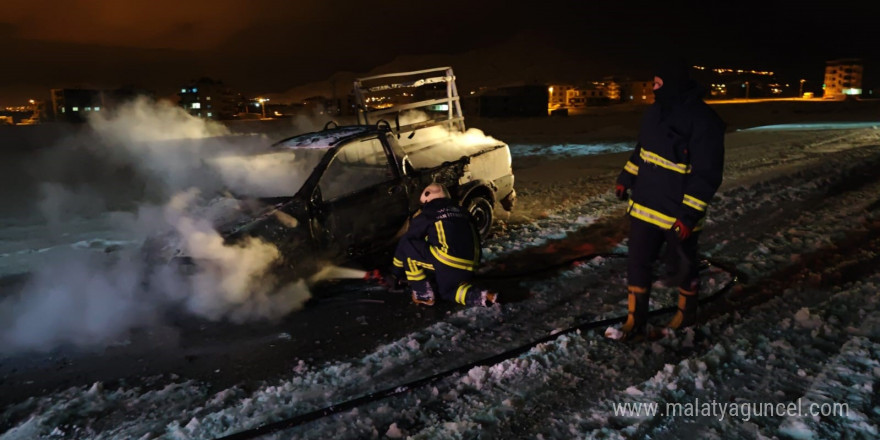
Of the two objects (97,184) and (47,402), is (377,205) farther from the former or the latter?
(97,184)

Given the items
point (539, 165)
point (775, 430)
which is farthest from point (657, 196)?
point (539, 165)

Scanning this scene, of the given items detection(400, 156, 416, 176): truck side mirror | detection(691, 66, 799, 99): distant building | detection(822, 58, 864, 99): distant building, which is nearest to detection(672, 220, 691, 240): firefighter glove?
detection(400, 156, 416, 176): truck side mirror

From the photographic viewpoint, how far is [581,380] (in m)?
3.51

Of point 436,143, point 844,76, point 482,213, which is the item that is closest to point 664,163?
point 482,213

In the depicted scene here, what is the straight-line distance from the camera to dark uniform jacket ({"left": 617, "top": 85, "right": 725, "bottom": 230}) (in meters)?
3.42

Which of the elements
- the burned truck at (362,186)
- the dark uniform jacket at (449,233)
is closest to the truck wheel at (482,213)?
the burned truck at (362,186)

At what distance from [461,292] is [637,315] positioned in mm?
1473

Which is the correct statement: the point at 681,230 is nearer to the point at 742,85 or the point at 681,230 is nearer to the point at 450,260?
the point at 450,260

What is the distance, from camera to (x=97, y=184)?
1251 cm

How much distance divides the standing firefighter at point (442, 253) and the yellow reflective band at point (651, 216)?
4.85ft

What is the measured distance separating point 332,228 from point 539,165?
1014cm

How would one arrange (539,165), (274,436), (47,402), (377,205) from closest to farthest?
(274,436) → (47,402) → (377,205) → (539,165)

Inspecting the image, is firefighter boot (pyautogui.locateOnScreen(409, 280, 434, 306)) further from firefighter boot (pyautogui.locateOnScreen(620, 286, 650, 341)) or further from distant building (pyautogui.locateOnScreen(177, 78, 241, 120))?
distant building (pyautogui.locateOnScreen(177, 78, 241, 120))

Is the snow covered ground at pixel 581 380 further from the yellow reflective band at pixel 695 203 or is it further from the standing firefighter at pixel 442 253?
the yellow reflective band at pixel 695 203
